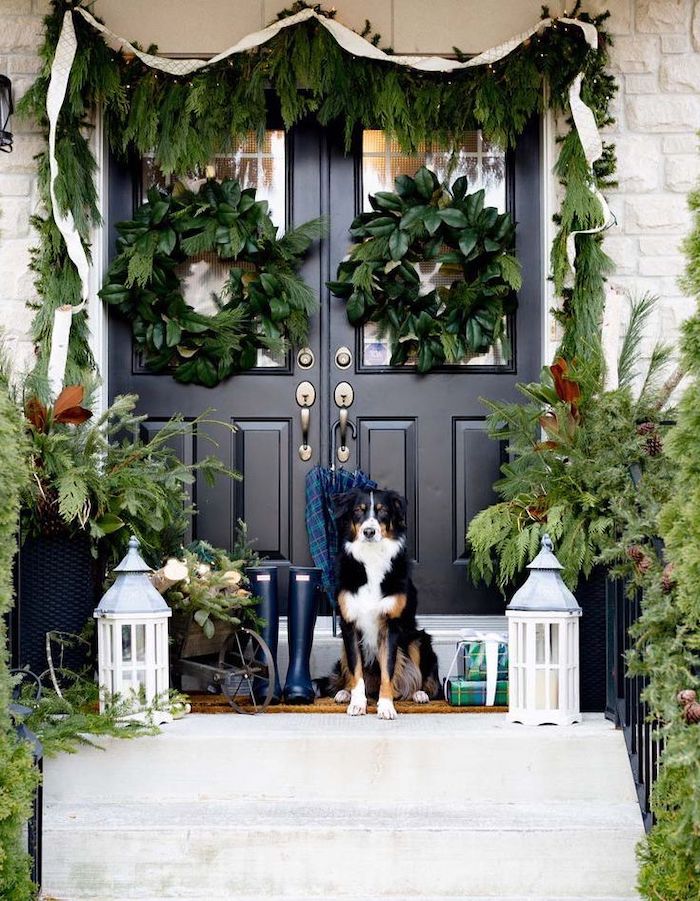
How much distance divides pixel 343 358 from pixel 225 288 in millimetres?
593

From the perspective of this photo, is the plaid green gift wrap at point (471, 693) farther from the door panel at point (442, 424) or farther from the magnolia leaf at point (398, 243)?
the magnolia leaf at point (398, 243)

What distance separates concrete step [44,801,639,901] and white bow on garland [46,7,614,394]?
206cm

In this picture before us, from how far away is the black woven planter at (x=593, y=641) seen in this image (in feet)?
12.7

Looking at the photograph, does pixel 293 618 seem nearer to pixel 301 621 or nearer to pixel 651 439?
pixel 301 621

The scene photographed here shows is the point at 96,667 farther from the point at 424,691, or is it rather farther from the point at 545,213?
the point at 545,213

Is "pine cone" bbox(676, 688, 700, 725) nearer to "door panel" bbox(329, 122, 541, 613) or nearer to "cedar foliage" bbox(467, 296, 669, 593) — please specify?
"cedar foliage" bbox(467, 296, 669, 593)

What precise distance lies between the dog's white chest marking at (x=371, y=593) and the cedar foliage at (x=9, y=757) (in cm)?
151

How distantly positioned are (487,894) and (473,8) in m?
3.58

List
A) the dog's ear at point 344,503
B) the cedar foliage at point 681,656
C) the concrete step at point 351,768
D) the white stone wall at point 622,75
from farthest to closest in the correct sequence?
the white stone wall at point 622,75 → the dog's ear at point 344,503 → the concrete step at point 351,768 → the cedar foliage at point 681,656

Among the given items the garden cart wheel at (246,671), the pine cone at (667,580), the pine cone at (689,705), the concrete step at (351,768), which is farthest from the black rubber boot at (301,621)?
the pine cone at (689,705)

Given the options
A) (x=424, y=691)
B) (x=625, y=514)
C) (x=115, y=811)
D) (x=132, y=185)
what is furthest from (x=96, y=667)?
Result: (x=132, y=185)

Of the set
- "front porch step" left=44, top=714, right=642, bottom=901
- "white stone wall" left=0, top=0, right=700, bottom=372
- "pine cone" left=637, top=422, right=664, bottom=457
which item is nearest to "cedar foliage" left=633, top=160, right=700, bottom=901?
"front porch step" left=44, top=714, right=642, bottom=901

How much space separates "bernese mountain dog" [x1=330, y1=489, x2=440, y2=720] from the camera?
4078mm

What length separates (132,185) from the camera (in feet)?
16.5
